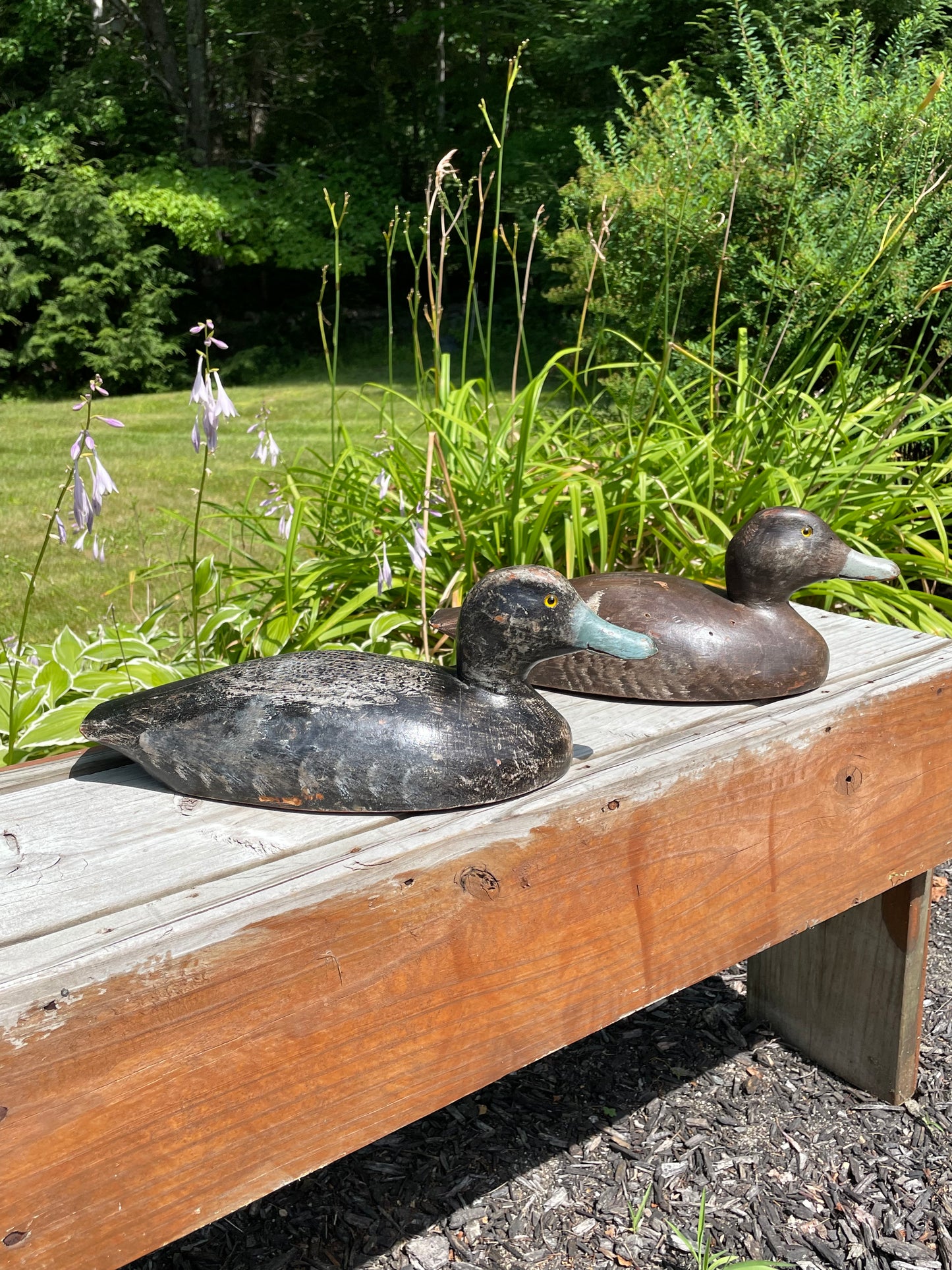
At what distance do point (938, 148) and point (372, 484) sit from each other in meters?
2.44

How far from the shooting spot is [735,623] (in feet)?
5.33

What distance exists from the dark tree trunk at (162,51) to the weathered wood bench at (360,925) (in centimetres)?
1582

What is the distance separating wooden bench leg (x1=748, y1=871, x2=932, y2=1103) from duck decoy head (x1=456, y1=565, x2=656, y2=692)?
980 mm

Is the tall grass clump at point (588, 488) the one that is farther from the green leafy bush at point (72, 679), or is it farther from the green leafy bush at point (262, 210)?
the green leafy bush at point (262, 210)

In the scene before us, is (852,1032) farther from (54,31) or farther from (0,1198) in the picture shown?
(54,31)

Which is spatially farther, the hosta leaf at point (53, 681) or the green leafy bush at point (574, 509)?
the green leafy bush at point (574, 509)

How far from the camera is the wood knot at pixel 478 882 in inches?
47.8

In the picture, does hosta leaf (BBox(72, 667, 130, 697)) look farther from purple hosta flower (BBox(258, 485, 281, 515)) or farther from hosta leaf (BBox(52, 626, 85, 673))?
purple hosta flower (BBox(258, 485, 281, 515))

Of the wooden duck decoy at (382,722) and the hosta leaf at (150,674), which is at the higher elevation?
the wooden duck decoy at (382,722)

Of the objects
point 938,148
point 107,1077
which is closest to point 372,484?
point 107,1077

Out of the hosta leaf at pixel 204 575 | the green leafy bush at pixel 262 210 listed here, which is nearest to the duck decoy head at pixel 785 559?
the hosta leaf at pixel 204 575

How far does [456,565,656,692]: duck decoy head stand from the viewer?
50.6 inches

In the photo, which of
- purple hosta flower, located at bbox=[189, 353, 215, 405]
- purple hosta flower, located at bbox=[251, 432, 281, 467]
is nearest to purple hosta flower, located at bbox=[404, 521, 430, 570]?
purple hosta flower, located at bbox=[251, 432, 281, 467]

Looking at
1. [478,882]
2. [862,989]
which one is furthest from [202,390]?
[862,989]
